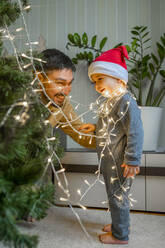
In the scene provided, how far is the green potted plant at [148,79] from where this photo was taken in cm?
170

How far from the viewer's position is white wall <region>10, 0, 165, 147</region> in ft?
6.59

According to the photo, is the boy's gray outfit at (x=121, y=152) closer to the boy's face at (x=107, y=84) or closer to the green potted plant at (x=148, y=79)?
the boy's face at (x=107, y=84)

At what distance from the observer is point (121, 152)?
1142mm

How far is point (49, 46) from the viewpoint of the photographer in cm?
219

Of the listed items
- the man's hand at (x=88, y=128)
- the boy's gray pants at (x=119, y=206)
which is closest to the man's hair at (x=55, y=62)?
the man's hand at (x=88, y=128)

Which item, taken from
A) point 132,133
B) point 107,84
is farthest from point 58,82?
point 132,133

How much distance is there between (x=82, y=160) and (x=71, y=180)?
155 mm

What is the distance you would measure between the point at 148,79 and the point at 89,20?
70 centimetres

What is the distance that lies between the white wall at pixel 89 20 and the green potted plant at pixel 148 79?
114mm

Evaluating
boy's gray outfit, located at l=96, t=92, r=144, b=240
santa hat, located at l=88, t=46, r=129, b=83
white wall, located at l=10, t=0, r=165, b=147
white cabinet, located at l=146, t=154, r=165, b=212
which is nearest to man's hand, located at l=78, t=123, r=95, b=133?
boy's gray outfit, located at l=96, t=92, r=144, b=240

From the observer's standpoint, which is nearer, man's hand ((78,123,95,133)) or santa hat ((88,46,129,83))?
santa hat ((88,46,129,83))

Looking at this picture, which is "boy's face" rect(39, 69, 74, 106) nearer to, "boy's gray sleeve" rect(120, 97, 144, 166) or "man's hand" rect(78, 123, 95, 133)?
"man's hand" rect(78, 123, 95, 133)

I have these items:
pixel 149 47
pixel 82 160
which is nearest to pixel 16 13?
pixel 82 160

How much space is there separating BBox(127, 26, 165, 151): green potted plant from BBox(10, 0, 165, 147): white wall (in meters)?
0.11
